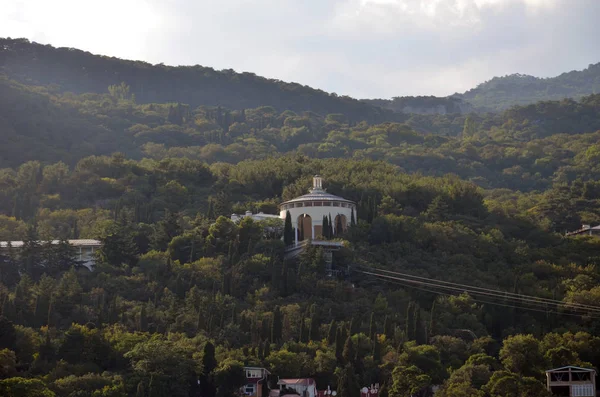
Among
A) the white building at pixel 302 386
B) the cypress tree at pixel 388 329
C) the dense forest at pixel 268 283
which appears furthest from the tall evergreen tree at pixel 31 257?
the cypress tree at pixel 388 329

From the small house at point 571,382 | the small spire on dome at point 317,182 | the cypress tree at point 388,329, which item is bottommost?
the small house at point 571,382

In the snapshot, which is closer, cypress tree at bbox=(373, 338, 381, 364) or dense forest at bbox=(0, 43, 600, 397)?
dense forest at bbox=(0, 43, 600, 397)

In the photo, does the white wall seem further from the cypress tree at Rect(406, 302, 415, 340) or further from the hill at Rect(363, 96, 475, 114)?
the hill at Rect(363, 96, 475, 114)

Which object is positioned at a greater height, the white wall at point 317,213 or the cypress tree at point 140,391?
the white wall at point 317,213

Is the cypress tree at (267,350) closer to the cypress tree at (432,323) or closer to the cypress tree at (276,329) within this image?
the cypress tree at (276,329)

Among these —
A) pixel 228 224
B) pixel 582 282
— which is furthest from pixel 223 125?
pixel 582 282

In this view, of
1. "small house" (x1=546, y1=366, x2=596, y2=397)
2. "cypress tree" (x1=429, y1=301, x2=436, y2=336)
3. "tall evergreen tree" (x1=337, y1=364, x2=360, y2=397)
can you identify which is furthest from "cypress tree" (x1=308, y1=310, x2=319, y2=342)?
"small house" (x1=546, y1=366, x2=596, y2=397)

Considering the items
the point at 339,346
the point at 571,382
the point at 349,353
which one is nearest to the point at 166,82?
the point at 339,346

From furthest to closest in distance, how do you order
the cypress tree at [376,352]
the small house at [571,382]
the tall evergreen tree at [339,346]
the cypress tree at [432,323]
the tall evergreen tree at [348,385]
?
the cypress tree at [432,323] < the tall evergreen tree at [339,346] < the cypress tree at [376,352] < the small house at [571,382] < the tall evergreen tree at [348,385]
